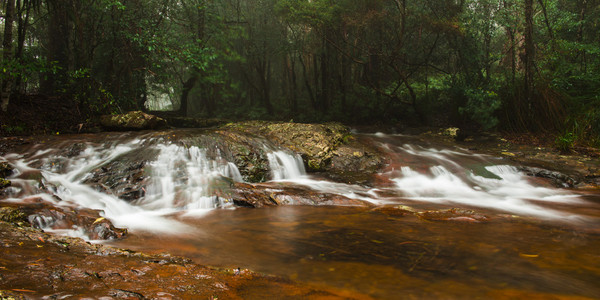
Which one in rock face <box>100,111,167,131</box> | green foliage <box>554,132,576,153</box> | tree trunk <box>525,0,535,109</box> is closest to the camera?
green foliage <box>554,132,576,153</box>

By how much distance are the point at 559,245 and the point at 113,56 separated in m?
14.4

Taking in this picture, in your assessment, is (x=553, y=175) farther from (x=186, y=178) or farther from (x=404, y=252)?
(x=186, y=178)

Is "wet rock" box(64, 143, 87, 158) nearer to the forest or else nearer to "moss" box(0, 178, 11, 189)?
"moss" box(0, 178, 11, 189)

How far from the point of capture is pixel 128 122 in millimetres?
9398

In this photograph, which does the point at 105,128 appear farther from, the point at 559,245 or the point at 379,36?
the point at 379,36

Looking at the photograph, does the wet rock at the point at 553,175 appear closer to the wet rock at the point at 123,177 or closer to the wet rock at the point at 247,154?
the wet rock at the point at 247,154

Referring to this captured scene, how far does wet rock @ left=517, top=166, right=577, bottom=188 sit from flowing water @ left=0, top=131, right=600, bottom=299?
0.25 metres

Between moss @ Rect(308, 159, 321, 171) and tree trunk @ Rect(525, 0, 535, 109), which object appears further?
tree trunk @ Rect(525, 0, 535, 109)

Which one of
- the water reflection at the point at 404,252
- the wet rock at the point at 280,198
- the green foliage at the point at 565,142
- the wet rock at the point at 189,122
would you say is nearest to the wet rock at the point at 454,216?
the water reflection at the point at 404,252

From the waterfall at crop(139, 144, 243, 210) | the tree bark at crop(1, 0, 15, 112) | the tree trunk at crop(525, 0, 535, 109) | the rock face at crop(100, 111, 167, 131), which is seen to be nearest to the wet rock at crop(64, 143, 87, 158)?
the waterfall at crop(139, 144, 243, 210)

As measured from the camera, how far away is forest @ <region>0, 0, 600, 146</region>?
31.6ft

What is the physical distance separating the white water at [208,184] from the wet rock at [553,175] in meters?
0.24

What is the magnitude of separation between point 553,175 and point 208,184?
311 inches

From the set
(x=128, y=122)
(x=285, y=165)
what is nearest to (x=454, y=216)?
(x=285, y=165)
